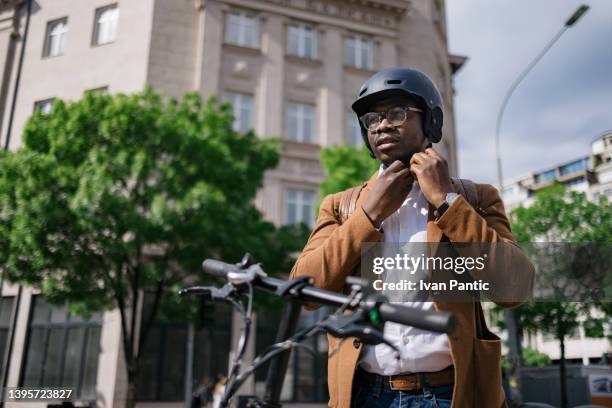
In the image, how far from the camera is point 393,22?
23094 millimetres

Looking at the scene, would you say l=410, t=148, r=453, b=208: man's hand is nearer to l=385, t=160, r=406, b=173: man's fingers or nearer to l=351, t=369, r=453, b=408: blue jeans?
l=385, t=160, r=406, b=173: man's fingers

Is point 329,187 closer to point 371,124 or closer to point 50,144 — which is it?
point 50,144

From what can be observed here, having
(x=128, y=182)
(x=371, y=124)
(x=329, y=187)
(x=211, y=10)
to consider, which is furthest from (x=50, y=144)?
(x=371, y=124)

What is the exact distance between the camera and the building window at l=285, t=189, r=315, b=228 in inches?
766

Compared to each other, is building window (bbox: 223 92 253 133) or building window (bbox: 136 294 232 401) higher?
building window (bbox: 223 92 253 133)

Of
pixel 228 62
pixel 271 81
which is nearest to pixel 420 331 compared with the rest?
pixel 271 81

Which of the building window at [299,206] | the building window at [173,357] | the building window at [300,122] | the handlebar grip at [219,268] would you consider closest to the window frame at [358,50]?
the building window at [300,122]

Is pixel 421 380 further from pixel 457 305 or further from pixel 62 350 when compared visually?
pixel 62 350

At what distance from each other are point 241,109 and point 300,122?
89.5 inches

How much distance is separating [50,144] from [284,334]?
13.6 metres

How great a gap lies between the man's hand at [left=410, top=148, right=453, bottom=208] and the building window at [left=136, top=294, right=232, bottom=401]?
51.6 feet

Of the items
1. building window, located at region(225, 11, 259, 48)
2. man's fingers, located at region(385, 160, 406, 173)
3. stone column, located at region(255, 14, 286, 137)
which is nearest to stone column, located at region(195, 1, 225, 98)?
building window, located at region(225, 11, 259, 48)

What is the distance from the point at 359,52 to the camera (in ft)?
73.3

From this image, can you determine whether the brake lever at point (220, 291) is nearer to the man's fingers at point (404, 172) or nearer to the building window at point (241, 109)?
the man's fingers at point (404, 172)
